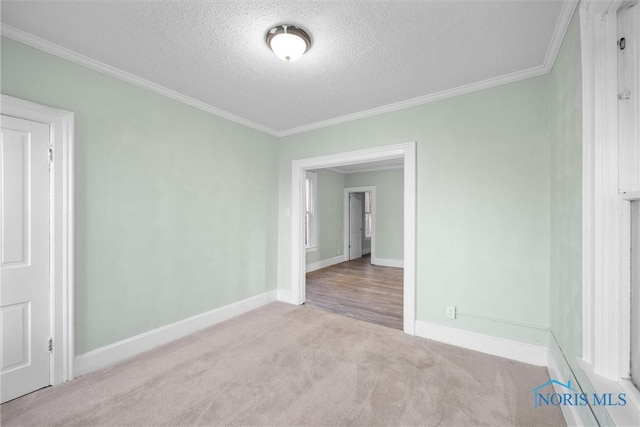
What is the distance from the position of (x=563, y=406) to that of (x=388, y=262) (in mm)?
5292

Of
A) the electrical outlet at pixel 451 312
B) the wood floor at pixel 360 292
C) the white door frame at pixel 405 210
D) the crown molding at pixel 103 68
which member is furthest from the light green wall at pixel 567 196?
the crown molding at pixel 103 68

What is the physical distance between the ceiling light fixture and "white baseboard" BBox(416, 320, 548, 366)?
9.39ft

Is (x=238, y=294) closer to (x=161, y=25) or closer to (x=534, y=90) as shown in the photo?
(x=161, y=25)

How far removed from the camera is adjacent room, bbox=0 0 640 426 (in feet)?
4.82

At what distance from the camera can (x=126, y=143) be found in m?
2.47

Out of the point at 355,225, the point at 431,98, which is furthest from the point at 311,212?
the point at 431,98

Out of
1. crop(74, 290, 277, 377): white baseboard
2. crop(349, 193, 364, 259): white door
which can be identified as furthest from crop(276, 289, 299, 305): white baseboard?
crop(349, 193, 364, 259): white door

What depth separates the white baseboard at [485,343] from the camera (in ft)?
7.80

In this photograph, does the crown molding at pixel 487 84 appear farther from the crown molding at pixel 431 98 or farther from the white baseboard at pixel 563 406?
the white baseboard at pixel 563 406

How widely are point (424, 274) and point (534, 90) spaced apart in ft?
6.56

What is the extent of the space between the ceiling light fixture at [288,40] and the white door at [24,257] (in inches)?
72.4

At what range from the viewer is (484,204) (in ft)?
8.59

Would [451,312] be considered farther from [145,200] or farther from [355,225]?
[355,225]

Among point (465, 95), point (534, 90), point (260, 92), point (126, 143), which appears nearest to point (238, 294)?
point (126, 143)
